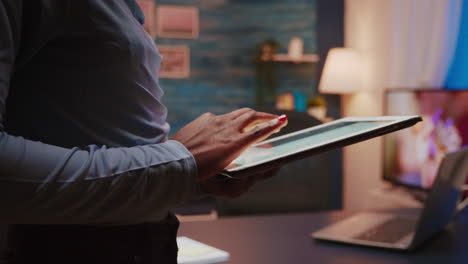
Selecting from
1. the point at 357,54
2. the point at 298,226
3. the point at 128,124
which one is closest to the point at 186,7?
the point at 357,54

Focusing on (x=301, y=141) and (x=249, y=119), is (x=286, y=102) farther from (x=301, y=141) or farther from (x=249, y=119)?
(x=249, y=119)

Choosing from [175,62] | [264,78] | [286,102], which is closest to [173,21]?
[175,62]

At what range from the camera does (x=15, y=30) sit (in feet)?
2.03

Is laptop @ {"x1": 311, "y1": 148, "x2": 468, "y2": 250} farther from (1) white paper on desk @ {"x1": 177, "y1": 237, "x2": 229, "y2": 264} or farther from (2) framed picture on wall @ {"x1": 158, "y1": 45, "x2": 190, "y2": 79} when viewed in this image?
(2) framed picture on wall @ {"x1": 158, "y1": 45, "x2": 190, "y2": 79}

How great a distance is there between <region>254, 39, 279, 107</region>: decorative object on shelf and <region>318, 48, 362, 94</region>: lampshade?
2461 millimetres

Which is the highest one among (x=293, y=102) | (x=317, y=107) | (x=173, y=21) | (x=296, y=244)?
(x=173, y=21)

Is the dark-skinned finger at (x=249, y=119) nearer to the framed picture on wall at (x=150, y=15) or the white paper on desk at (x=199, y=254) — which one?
the white paper on desk at (x=199, y=254)

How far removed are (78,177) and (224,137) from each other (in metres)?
0.19

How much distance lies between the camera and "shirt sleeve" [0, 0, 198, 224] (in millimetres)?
605

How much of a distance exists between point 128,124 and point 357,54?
3.80 meters

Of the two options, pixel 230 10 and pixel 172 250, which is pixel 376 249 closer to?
pixel 172 250

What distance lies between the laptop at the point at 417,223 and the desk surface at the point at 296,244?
0.02 metres

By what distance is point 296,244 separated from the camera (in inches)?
48.1

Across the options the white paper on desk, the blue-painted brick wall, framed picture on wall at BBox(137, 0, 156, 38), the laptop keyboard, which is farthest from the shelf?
the white paper on desk
